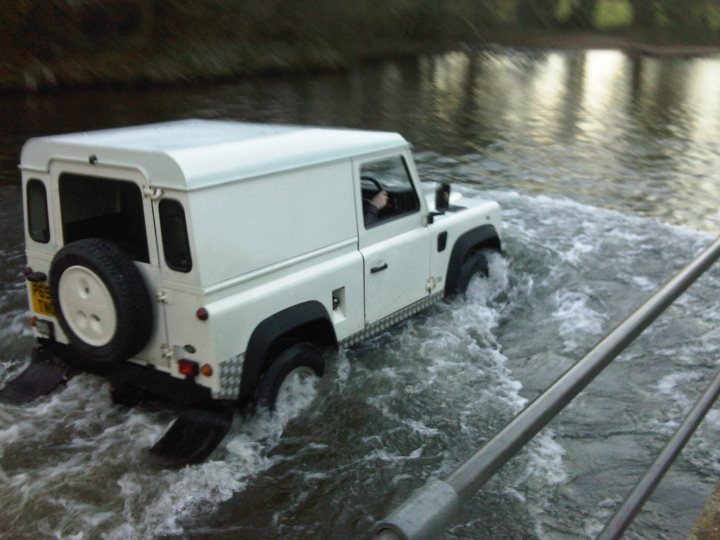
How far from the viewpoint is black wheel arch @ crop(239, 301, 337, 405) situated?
5.12 m

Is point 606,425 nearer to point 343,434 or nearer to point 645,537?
point 645,537

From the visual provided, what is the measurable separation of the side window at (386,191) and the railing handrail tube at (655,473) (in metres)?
3.80

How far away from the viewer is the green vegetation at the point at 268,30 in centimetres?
2431

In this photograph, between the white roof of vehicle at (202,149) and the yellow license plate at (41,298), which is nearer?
the white roof of vehicle at (202,149)

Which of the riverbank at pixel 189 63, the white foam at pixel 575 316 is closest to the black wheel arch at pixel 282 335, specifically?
the white foam at pixel 575 316

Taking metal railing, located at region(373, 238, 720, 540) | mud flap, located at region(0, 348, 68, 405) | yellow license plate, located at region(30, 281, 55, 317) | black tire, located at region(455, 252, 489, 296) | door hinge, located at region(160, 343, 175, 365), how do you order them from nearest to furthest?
metal railing, located at region(373, 238, 720, 540), door hinge, located at region(160, 343, 175, 365), yellow license plate, located at region(30, 281, 55, 317), mud flap, located at region(0, 348, 68, 405), black tire, located at region(455, 252, 489, 296)

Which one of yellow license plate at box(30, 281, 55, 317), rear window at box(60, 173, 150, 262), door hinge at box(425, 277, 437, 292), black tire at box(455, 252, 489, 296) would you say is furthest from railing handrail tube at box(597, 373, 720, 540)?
black tire at box(455, 252, 489, 296)

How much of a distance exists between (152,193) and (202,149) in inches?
17.0

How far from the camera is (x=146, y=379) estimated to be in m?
5.24

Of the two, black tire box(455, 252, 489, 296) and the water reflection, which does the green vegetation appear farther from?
black tire box(455, 252, 489, 296)

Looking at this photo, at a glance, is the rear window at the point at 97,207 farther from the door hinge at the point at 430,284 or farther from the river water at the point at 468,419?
the door hinge at the point at 430,284

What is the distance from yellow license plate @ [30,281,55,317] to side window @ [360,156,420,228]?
2453 millimetres

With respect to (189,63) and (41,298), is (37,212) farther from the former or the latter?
(189,63)

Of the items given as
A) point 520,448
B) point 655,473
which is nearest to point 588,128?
point 655,473
